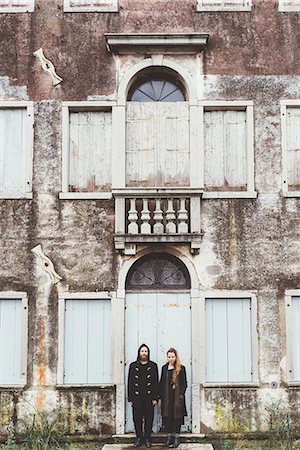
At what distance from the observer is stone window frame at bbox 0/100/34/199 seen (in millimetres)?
15555

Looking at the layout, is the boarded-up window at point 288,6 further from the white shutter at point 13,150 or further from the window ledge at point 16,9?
the white shutter at point 13,150

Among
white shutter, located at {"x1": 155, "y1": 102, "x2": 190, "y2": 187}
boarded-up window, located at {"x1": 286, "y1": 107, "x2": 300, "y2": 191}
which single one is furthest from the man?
boarded-up window, located at {"x1": 286, "y1": 107, "x2": 300, "y2": 191}

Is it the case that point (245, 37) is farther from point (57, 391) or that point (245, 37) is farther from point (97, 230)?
point (57, 391)

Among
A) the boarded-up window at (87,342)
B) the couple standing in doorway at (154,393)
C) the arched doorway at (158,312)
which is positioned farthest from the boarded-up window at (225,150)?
the couple standing in doorway at (154,393)

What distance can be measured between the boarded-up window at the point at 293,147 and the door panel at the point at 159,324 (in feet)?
10.3

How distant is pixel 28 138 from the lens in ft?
51.7

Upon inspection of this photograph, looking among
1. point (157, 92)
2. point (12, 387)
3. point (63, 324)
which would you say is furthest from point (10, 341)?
point (157, 92)

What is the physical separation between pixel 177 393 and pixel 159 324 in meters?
1.67

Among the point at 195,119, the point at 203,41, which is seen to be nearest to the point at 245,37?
the point at 203,41

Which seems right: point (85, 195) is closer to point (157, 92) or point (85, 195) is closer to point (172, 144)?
point (172, 144)

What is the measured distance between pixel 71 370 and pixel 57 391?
474mm

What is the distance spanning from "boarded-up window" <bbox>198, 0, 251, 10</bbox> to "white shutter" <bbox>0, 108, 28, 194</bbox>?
4236mm

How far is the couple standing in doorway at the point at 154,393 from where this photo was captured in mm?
14188

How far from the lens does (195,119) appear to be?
1577cm
